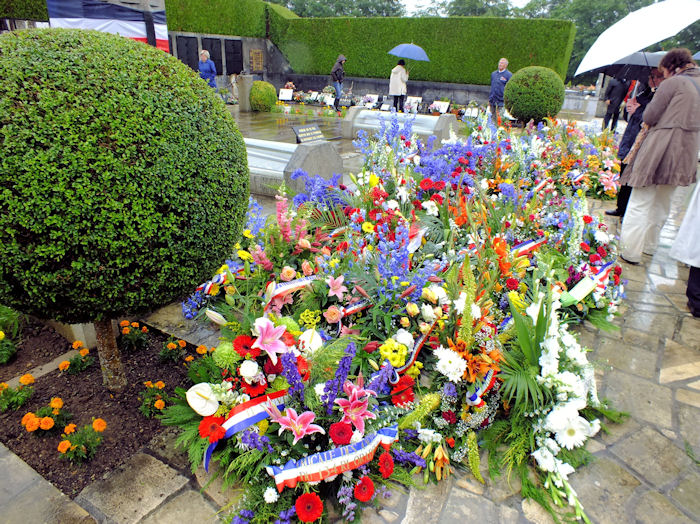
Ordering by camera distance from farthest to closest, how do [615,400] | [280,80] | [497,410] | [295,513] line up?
[280,80] → [615,400] → [497,410] → [295,513]

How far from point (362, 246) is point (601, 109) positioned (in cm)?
2005

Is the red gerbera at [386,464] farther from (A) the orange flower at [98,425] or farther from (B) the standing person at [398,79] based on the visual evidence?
(B) the standing person at [398,79]

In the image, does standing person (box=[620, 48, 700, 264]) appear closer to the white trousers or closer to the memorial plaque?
the white trousers

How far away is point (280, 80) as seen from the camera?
895 inches

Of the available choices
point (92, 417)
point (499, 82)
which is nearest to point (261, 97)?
point (499, 82)

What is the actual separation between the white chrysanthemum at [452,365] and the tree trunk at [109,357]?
1.68 meters

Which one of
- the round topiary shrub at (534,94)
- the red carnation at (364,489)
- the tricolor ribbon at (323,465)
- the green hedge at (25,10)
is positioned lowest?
the red carnation at (364,489)

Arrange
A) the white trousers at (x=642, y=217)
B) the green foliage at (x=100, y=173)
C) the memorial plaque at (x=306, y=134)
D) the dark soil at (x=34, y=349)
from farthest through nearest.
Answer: the memorial plaque at (x=306, y=134)
the white trousers at (x=642, y=217)
the dark soil at (x=34, y=349)
the green foliage at (x=100, y=173)

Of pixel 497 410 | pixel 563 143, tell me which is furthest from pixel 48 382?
pixel 563 143

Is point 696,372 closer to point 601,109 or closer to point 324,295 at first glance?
point 324,295

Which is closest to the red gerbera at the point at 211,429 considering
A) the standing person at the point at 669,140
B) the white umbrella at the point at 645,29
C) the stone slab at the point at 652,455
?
the stone slab at the point at 652,455

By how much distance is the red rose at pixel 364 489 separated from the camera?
1738 millimetres

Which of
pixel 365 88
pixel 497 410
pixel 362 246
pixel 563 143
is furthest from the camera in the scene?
pixel 365 88

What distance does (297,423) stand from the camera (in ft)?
6.01
